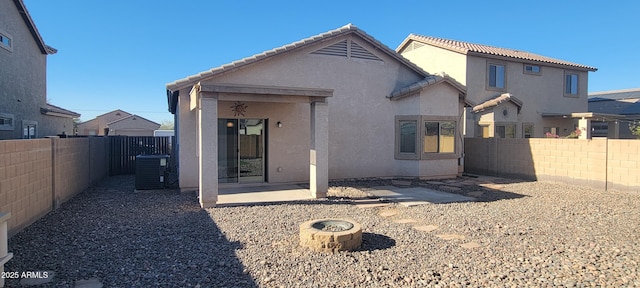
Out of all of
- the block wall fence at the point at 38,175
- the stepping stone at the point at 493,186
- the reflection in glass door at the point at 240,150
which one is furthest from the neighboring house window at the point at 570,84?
the block wall fence at the point at 38,175

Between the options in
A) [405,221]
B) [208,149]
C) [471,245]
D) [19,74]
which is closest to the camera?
[471,245]

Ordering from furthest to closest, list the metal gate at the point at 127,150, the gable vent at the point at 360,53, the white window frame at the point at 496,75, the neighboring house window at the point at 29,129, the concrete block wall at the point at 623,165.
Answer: the white window frame at the point at 496,75, the neighboring house window at the point at 29,129, the metal gate at the point at 127,150, the gable vent at the point at 360,53, the concrete block wall at the point at 623,165

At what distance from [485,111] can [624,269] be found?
15333mm

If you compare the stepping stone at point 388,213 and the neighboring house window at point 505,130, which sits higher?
the neighboring house window at point 505,130

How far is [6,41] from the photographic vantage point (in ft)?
50.8

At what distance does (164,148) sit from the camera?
60.0ft

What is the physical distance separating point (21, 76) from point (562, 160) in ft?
75.2

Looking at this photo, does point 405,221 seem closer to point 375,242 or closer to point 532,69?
point 375,242

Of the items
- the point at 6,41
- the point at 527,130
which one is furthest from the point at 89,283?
the point at 527,130

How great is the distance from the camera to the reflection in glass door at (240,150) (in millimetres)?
12070

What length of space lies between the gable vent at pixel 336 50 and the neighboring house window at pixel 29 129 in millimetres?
14217

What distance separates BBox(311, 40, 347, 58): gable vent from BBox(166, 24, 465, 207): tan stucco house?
35mm

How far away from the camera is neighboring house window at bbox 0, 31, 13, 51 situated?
15026 millimetres

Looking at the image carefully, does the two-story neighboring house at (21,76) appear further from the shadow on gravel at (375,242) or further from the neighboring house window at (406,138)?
the shadow on gravel at (375,242)
